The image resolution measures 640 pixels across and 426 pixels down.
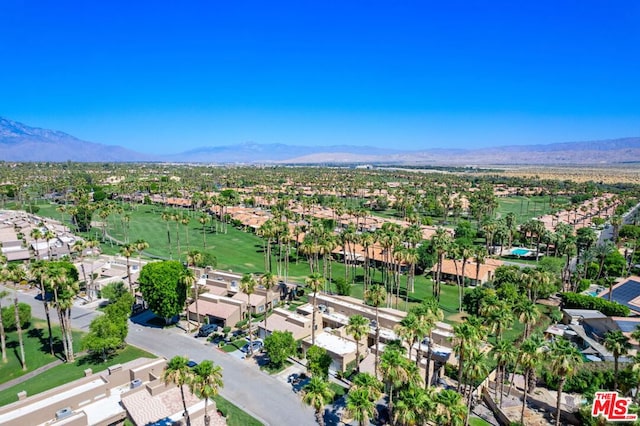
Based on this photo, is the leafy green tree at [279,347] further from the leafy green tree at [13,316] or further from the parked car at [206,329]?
the leafy green tree at [13,316]

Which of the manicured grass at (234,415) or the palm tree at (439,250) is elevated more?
the palm tree at (439,250)

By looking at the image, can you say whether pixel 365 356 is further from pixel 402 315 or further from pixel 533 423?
pixel 533 423

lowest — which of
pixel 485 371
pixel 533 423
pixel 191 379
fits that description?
pixel 533 423

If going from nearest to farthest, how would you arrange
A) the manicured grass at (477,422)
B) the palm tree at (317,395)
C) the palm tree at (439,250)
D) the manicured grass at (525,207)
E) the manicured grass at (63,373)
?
1. the palm tree at (317,395)
2. the manicured grass at (477,422)
3. the manicured grass at (63,373)
4. the palm tree at (439,250)
5. the manicured grass at (525,207)

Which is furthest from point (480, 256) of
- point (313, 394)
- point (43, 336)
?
point (43, 336)

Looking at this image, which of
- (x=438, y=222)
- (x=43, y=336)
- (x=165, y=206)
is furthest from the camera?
(x=165, y=206)

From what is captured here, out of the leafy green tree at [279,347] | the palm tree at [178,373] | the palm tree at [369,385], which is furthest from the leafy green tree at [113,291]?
the palm tree at [369,385]

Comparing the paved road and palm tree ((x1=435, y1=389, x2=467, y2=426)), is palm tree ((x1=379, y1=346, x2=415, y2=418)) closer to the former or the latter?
palm tree ((x1=435, y1=389, x2=467, y2=426))

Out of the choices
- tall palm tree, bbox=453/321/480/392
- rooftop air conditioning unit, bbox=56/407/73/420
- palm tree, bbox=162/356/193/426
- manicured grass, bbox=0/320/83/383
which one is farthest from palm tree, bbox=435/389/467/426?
manicured grass, bbox=0/320/83/383
